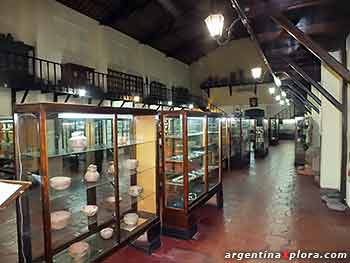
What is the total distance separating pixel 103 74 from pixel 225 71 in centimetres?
998

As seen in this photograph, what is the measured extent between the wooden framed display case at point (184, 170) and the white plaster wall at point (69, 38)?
5.64 m

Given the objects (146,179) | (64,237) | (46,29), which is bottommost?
(64,237)

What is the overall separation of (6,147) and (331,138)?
786 centimetres

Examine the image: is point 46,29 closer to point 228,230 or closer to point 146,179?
point 146,179

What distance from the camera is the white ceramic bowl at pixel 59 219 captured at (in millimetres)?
2232

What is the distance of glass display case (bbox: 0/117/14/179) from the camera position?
20.4 feet

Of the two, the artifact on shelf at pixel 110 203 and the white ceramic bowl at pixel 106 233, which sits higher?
the artifact on shelf at pixel 110 203

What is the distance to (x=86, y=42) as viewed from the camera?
30.6 ft

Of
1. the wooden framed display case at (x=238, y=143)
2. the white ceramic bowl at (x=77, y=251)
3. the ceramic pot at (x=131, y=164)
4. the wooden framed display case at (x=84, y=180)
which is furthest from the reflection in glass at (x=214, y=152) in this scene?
the wooden framed display case at (x=238, y=143)

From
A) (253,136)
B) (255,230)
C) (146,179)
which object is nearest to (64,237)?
(146,179)

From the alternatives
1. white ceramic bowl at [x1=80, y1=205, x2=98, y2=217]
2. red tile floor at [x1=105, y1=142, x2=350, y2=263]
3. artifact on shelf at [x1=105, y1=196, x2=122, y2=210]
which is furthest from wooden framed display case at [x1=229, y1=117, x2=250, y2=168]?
white ceramic bowl at [x1=80, y1=205, x2=98, y2=217]

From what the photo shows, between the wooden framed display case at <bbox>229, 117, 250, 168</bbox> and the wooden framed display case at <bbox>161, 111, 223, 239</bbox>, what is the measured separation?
4.52 meters

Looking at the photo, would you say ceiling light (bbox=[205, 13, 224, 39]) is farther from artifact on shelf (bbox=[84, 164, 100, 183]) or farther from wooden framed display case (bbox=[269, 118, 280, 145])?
wooden framed display case (bbox=[269, 118, 280, 145])

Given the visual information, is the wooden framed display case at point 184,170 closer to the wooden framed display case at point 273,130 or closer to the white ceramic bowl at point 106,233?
the white ceramic bowl at point 106,233
